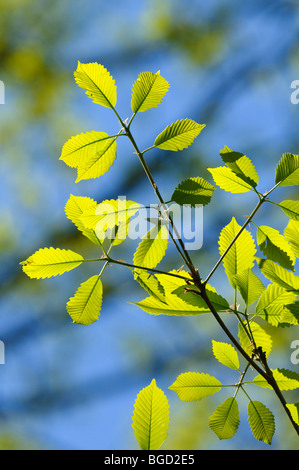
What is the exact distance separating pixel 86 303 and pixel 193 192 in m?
0.17

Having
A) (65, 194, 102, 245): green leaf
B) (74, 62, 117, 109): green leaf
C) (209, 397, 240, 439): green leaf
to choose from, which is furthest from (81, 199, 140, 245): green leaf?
(209, 397, 240, 439): green leaf

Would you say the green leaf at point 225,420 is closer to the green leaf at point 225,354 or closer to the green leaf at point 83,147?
the green leaf at point 225,354

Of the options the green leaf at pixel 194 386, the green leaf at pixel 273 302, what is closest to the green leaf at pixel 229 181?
the green leaf at pixel 273 302

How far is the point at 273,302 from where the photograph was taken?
517 mm

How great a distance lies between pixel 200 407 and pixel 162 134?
10.4 ft

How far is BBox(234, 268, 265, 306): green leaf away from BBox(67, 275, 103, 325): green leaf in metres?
0.16

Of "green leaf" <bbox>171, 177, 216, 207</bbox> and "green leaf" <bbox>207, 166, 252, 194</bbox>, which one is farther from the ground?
"green leaf" <bbox>207, 166, 252, 194</bbox>

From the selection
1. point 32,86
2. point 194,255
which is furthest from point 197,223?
point 32,86

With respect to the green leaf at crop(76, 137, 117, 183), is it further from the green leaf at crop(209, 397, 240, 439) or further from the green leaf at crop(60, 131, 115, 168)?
the green leaf at crop(209, 397, 240, 439)

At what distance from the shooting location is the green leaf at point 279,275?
0.48m

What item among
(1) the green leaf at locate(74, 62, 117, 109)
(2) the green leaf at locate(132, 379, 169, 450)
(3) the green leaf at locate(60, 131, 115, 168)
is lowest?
(2) the green leaf at locate(132, 379, 169, 450)

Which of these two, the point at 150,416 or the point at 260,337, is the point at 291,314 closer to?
the point at 260,337

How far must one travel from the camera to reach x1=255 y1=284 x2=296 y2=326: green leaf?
0.51 m

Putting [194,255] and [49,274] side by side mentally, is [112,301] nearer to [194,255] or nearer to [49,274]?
[194,255]
